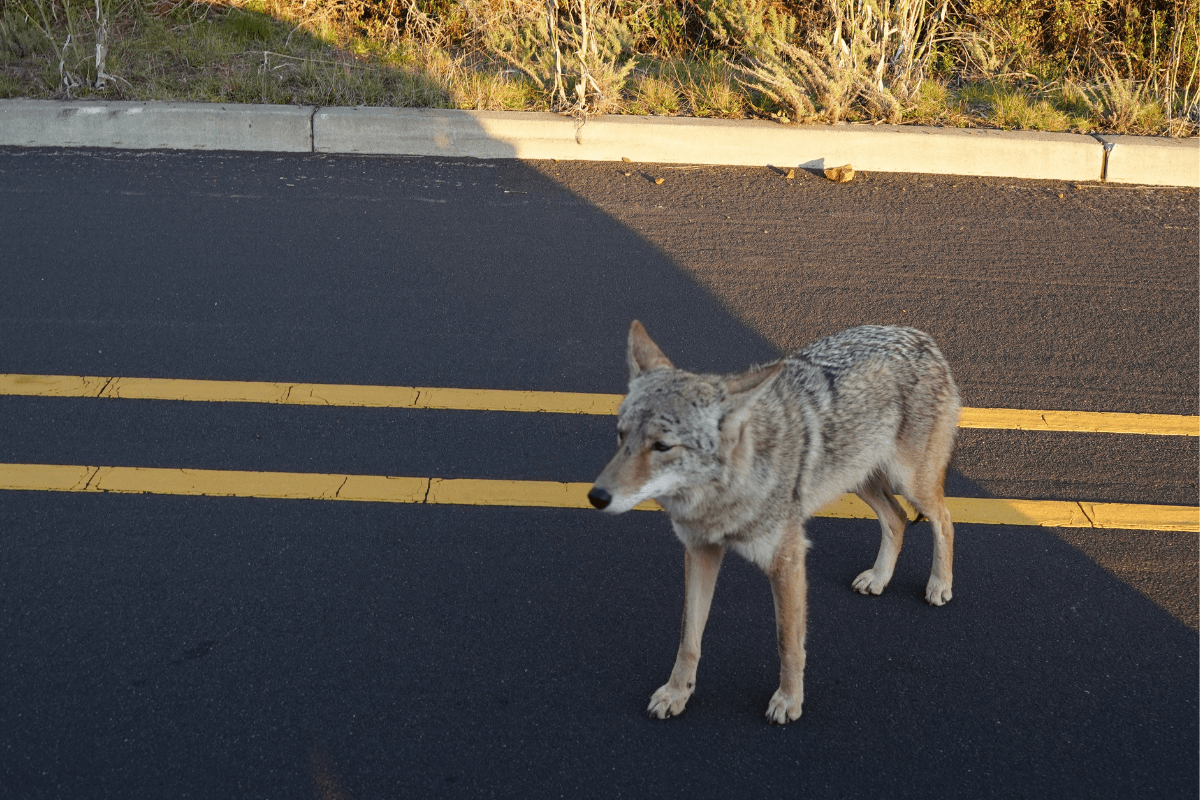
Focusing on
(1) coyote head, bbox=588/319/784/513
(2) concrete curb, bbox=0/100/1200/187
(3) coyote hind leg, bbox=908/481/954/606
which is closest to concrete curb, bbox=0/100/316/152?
(2) concrete curb, bbox=0/100/1200/187

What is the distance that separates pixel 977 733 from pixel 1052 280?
3.70 metres

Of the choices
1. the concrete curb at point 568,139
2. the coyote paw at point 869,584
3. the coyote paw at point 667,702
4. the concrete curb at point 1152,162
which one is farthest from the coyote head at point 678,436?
the concrete curb at point 1152,162

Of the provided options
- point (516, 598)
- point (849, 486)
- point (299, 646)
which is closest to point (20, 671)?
point (299, 646)

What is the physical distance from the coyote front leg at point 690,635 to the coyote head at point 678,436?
32 cm

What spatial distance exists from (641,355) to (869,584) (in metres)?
1.37

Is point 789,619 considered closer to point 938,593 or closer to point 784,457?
point 784,457

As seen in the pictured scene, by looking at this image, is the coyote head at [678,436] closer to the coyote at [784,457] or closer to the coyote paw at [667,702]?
the coyote at [784,457]

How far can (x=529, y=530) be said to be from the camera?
392cm

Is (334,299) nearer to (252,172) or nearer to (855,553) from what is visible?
(252,172)

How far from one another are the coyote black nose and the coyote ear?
55 centimetres

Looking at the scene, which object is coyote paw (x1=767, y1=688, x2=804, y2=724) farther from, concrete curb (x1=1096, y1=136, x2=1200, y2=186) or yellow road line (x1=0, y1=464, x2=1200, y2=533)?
concrete curb (x1=1096, y1=136, x2=1200, y2=186)

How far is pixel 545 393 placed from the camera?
4773 mm

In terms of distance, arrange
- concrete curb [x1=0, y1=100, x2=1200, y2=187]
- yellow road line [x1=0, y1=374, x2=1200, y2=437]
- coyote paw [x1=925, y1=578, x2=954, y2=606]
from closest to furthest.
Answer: coyote paw [x1=925, y1=578, x2=954, y2=606]
yellow road line [x1=0, y1=374, x2=1200, y2=437]
concrete curb [x1=0, y1=100, x2=1200, y2=187]

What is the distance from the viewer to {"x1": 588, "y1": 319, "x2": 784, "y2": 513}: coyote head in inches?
110
